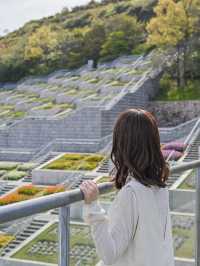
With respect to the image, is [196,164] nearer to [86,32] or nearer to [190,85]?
[190,85]

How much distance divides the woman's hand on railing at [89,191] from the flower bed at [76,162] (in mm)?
18010

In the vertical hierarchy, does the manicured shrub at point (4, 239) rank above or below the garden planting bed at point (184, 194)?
above

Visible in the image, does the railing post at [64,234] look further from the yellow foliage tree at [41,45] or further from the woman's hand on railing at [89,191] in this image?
the yellow foliage tree at [41,45]

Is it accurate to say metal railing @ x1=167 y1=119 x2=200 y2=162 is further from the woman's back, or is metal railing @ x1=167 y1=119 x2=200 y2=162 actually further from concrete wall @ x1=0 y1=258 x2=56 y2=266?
the woman's back

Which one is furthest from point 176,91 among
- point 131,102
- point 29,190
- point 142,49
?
point 29,190

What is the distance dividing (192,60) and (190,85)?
5.82 ft

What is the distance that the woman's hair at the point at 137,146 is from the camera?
2.16 metres

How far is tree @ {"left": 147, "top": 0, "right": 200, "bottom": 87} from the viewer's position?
1308 inches

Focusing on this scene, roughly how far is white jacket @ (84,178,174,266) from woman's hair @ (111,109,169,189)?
0.17 feet

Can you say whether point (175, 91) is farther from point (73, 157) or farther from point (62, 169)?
point (62, 169)

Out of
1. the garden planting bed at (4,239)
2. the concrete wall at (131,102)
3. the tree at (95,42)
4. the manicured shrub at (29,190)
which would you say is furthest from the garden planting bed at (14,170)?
the tree at (95,42)

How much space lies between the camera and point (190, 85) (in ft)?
110

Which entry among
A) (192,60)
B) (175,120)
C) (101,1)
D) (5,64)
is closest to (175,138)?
(175,120)

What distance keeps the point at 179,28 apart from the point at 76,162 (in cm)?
1568
